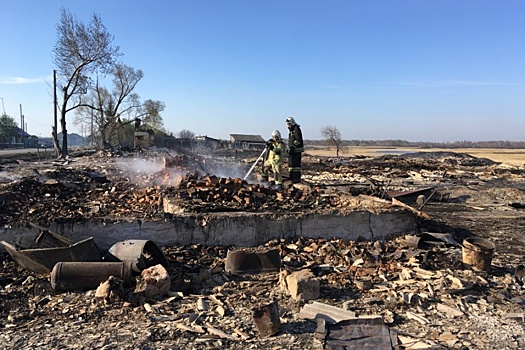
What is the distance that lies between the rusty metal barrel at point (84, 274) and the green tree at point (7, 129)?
65.0 metres

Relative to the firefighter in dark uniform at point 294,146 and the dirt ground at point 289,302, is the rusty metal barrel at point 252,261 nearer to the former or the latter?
the dirt ground at point 289,302

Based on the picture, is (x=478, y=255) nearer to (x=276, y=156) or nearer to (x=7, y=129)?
(x=276, y=156)

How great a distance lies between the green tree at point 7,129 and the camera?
59.4 metres

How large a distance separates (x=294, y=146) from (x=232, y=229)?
4.29 meters

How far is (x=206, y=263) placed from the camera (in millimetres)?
5848

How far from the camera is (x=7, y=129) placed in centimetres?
6019

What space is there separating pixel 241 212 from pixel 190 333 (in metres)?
3.20

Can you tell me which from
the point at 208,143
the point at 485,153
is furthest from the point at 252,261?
the point at 485,153

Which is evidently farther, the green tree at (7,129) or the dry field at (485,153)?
the green tree at (7,129)

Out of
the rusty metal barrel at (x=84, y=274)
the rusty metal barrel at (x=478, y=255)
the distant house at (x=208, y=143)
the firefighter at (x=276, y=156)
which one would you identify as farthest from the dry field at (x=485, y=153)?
the rusty metal barrel at (x=84, y=274)

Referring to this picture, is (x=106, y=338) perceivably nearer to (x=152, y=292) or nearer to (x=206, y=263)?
(x=152, y=292)

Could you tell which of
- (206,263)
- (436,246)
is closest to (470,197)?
(436,246)

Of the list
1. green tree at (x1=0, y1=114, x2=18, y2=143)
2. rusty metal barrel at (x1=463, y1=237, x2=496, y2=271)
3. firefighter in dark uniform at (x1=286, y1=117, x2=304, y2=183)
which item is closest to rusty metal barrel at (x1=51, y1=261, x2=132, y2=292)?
rusty metal barrel at (x1=463, y1=237, x2=496, y2=271)

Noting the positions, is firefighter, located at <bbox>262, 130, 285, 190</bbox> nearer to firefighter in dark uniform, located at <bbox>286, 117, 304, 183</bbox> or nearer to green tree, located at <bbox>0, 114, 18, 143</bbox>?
firefighter in dark uniform, located at <bbox>286, 117, 304, 183</bbox>
